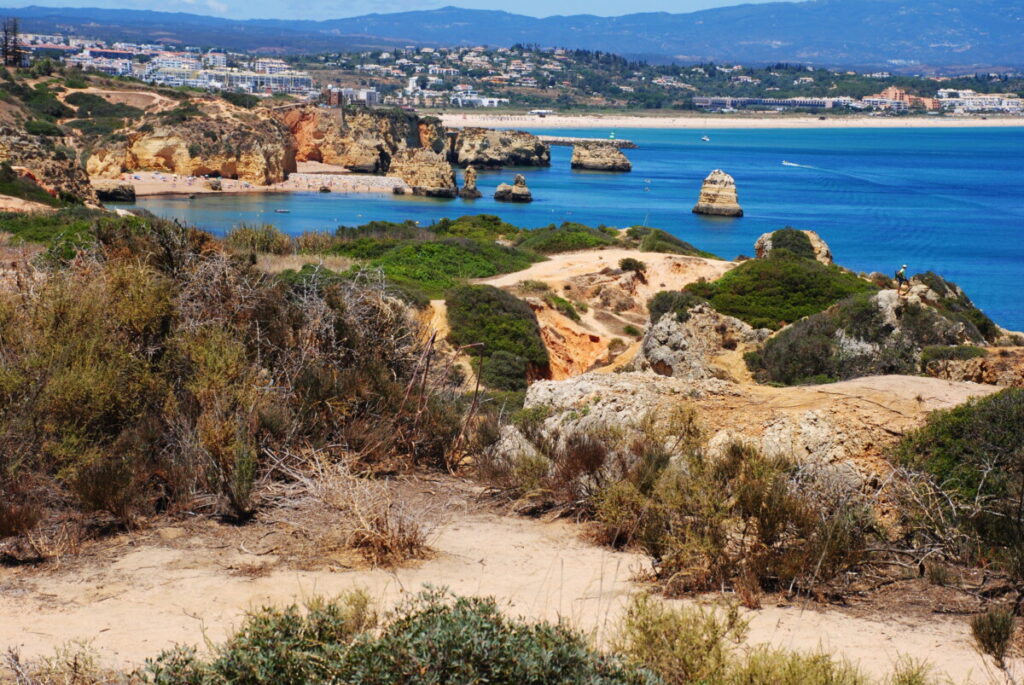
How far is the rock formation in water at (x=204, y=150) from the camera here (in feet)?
225

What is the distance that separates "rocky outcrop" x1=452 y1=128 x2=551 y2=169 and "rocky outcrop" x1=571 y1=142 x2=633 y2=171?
4016mm

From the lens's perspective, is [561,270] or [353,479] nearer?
[353,479]

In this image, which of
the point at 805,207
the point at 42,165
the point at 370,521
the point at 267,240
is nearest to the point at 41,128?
the point at 42,165

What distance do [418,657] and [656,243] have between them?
110 feet

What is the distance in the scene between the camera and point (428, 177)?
72375mm

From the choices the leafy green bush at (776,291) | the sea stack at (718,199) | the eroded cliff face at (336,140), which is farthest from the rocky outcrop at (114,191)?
the leafy green bush at (776,291)

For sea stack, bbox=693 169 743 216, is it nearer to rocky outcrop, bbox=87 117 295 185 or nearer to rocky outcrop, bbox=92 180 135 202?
rocky outcrop, bbox=87 117 295 185

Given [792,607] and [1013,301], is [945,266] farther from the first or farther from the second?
[792,607]

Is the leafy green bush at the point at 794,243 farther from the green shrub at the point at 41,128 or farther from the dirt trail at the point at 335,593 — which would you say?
the green shrub at the point at 41,128

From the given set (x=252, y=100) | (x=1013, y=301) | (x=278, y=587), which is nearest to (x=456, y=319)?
(x=278, y=587)

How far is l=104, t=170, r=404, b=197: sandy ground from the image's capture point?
65.2 m

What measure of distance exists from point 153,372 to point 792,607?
15.8 ft

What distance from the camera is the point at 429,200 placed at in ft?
229

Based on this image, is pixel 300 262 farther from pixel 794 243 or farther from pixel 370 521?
pixel 370 521
